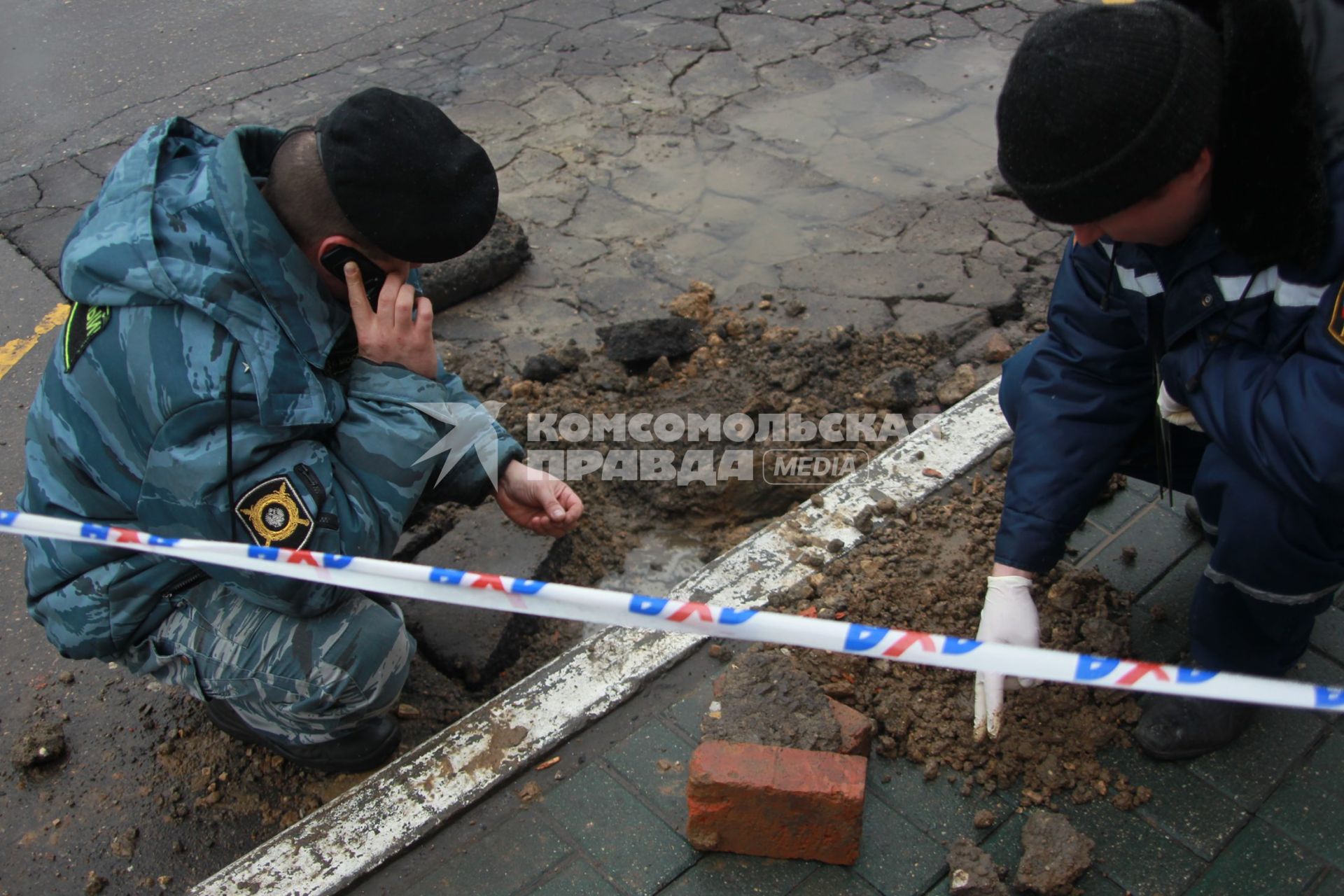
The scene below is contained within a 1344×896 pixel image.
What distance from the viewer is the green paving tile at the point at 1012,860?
7.09 ft

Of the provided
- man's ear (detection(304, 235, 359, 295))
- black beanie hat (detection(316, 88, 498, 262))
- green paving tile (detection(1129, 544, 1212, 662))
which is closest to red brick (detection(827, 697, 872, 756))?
green paving tile (detection(1129, 544, 1212, 662))

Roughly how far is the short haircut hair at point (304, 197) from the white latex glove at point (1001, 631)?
5.40 feet

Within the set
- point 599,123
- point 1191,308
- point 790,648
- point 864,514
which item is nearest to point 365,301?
point 790,648

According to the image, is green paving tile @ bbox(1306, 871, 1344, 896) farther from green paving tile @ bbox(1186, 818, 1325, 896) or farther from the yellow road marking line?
the yellow road marking line

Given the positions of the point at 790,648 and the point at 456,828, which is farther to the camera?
the point at 790,648

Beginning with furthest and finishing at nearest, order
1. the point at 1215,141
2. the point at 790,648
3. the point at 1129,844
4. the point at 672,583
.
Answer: the point at 672,583
the point at 790,648
the point at 1129,844
the point at 1215,141

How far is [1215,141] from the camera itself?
188 centimetres

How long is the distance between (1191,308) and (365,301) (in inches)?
69.0

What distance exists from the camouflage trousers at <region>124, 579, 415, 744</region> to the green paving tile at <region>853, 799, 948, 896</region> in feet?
3.94

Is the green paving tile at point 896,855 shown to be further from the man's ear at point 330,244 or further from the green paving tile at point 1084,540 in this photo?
the man's ear at point 330,244

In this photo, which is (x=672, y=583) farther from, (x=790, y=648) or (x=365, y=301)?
(x=365, y=301)

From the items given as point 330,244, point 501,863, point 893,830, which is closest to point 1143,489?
point 893,830

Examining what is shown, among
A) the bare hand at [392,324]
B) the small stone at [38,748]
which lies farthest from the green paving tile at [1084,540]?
the small stone at [38,748]

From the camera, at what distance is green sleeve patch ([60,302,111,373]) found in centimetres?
215
